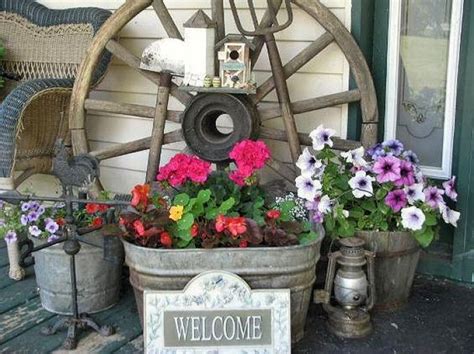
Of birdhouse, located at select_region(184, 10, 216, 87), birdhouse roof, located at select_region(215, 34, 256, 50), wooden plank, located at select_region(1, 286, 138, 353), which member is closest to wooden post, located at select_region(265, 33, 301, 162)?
birdhouse roof, located at select_region(215, 34, 256, 50)

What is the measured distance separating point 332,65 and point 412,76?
33 centimetres

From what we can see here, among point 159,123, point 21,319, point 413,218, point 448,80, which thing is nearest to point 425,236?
point 413,218

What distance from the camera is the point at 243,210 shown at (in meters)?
2.38

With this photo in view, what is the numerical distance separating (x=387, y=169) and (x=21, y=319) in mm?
1430

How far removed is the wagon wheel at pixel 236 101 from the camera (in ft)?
8.94

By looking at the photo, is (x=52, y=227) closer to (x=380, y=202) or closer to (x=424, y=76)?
(x=380, y=202)

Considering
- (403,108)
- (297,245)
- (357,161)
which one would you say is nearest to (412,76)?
(403,108)

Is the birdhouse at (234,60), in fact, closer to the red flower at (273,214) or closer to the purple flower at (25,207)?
the red flower at (273,214)

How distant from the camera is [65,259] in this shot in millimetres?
2512

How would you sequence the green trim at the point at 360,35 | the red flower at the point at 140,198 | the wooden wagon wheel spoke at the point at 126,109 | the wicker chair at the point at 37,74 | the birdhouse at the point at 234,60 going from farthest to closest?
the wooden wagon wheel spoke at the point at 126,109, the wicker chair at the point at 37,74, the green trim at the point at 360,35, the birdhouse at the point at 234,60, the red flower at the point at 140,198

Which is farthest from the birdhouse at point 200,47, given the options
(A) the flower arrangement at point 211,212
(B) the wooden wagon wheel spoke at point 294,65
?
(A) the flower arrangement at point 211,212

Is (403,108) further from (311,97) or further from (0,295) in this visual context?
(0,295)

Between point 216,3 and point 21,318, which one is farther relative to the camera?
point 216,3

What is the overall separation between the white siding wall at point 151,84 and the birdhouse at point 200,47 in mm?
359
